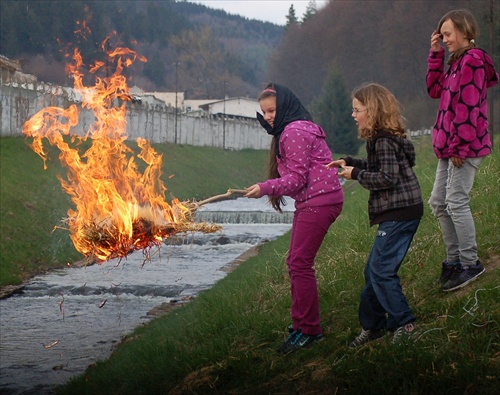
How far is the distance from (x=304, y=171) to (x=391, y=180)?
2.47ft

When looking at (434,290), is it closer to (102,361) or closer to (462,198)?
(462,198)

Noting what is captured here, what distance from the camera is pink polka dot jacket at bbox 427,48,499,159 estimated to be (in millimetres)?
6941

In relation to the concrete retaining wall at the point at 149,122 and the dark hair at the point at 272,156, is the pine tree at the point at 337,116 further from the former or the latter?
the dark hair at the point at 272,156

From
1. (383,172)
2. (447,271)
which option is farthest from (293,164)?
(447,271)

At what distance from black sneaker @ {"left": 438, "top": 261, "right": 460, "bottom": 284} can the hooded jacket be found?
1.02 meters

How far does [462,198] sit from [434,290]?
0.91 m

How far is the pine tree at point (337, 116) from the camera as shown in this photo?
85.6 metres

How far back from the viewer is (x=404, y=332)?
6312mm

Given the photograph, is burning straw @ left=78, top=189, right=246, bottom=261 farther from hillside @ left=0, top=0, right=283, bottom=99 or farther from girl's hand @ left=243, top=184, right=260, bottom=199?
hillside @ left=0, top=0, right=283, bottom=99

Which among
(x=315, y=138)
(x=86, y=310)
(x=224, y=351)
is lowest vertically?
(x=86, y=310)

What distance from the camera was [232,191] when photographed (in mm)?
7094

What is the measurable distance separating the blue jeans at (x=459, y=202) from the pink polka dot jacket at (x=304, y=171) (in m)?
0.89

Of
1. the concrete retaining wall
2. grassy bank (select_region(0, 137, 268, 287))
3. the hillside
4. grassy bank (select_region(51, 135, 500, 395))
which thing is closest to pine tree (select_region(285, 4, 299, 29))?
the hillside

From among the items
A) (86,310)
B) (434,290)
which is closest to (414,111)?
(86,310)
